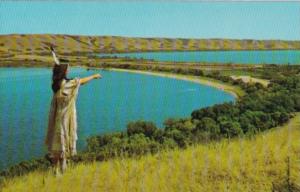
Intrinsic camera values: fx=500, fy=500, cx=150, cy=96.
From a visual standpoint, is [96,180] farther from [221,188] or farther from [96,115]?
[96,115]

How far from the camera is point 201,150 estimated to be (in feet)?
18.8

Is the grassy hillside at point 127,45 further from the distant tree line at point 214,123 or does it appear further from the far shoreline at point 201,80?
the distant tree line at point 214,123

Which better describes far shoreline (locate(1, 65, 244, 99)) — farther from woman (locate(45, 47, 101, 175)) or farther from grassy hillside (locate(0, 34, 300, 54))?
woman (locate(45, 47, 101, 175))

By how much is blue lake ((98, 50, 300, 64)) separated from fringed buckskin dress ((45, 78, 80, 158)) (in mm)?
37583

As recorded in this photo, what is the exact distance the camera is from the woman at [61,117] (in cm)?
516

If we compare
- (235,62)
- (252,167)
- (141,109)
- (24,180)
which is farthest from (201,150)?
(235,62)

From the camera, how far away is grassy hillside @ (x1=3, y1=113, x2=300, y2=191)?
4.53 metres

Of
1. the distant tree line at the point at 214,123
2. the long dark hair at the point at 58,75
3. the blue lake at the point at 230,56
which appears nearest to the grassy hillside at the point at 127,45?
the blue lake at the point at 230,56

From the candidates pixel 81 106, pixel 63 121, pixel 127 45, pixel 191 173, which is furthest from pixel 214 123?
pixel 127 45

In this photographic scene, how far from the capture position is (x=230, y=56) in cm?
5988

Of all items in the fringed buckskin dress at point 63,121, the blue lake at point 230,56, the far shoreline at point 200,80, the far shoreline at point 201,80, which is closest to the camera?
the fringed buckskin dress at point 63,121

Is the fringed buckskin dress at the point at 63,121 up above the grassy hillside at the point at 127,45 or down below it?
below

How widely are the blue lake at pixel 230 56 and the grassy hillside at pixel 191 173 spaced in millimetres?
36973

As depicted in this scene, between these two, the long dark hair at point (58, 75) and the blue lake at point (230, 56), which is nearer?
the long dark hair at point (58, 75)
